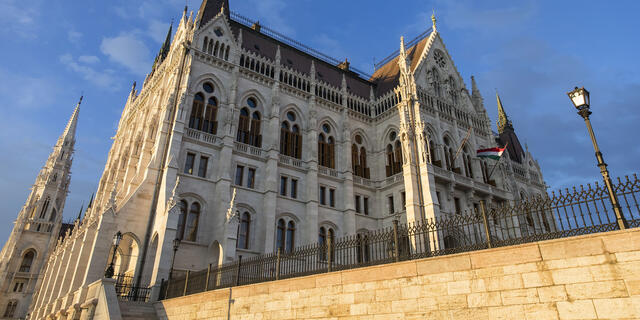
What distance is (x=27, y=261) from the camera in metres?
56.7

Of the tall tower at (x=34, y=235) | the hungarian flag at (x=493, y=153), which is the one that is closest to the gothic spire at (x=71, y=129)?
the tall tower at (x=34, y=235)

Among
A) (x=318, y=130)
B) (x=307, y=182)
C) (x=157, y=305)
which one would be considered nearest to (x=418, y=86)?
(x=318, y=130)

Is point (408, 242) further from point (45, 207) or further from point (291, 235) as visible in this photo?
point (45, 207)

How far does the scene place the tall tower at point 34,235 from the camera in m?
53.8

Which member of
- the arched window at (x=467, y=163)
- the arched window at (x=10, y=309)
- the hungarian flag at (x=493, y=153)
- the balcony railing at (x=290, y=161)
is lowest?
the arched window at (x=10, y=309)

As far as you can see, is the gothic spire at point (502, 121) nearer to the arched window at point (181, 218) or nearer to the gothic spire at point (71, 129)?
the arched window at point (181, 218)

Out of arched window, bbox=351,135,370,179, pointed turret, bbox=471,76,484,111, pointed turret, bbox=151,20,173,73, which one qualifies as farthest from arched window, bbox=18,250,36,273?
pointed turret, bbox=471,76,484,111

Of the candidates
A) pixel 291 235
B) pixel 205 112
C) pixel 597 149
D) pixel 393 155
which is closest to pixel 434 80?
pixel 393 155

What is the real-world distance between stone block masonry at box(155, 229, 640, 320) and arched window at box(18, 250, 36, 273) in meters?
60.6

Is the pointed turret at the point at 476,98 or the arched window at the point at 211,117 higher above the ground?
the pointed turret at the point at 476,98

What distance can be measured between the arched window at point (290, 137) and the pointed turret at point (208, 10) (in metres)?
10.5

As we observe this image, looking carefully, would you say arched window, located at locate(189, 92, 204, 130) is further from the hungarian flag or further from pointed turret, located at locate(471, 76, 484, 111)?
pointed turret, located at locate(471, 76, 484, 111)

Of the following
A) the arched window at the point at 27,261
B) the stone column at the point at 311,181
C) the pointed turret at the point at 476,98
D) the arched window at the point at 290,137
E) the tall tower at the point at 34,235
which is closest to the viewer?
the stone column at the point at 311,181

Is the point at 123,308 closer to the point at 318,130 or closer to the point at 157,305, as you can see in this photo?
the point at 157,305
